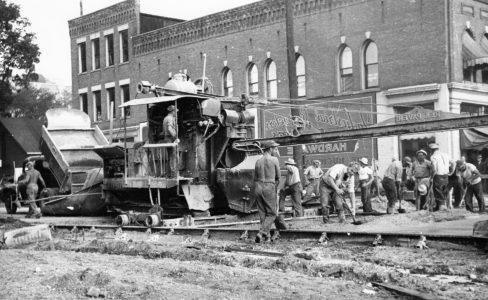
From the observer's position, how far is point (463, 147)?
27641 mm

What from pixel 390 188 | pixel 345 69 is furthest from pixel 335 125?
pixel 390 188

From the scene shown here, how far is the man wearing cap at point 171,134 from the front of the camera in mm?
16359

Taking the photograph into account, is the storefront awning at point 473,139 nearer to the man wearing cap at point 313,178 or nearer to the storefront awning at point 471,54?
the storefront awning at point 471,54

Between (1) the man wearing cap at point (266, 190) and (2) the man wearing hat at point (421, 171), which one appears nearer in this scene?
(1) the man wearing cap at point (266, 190)

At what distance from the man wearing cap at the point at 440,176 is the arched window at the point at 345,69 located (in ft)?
40.6

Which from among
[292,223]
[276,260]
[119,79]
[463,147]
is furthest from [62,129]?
[119,79]

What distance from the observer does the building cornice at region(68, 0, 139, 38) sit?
41781mm

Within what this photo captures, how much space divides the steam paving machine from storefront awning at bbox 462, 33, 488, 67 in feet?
45.7

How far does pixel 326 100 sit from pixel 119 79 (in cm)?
1618

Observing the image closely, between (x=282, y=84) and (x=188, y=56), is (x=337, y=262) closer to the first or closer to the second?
(x=282, y=84)

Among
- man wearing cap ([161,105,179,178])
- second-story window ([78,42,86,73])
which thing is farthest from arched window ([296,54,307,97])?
second-story window ([78,42,86,73])

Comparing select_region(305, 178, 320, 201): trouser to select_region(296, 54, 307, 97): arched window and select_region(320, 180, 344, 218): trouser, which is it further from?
select_region(296, 54, 307, 97): arched window

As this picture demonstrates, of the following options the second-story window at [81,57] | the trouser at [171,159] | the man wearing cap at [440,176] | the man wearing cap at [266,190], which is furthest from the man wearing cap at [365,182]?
the second-story window at [81,57]

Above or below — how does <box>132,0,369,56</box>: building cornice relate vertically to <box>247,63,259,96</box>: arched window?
above
